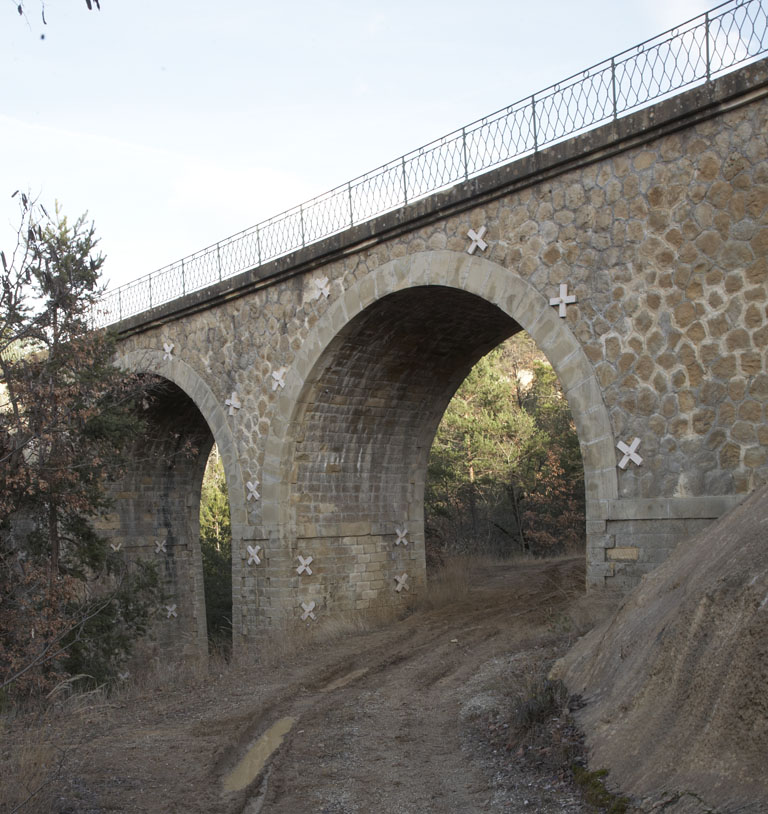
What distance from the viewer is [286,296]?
47.5ft

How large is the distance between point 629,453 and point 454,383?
6.37 m

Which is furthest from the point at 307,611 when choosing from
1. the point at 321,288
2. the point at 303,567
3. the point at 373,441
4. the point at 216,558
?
the point at 216,558

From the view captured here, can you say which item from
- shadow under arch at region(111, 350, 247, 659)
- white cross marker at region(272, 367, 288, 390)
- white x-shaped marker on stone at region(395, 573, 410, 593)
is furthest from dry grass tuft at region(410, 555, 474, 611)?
shadow under arch at region(111, 350, 247, 659)

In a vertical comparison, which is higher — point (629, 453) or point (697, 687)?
point (629, 453)

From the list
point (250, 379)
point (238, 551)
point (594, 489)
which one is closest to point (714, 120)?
point (594, 489)

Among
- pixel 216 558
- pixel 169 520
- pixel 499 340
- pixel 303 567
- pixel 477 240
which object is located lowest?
pixel 216 558

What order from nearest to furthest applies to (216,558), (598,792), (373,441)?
(598,792) → (373,441) → (216,558)

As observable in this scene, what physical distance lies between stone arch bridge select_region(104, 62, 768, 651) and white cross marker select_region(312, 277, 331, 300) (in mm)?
28

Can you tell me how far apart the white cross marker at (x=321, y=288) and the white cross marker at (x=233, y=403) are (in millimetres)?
2596

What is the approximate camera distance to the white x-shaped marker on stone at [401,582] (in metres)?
15.6

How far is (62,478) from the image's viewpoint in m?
12.8

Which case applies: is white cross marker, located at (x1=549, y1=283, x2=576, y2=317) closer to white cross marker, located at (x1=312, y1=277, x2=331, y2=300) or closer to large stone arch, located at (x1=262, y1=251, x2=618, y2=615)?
large stone arch, located at (x1=262, y1=251, x2=618, y2=615)

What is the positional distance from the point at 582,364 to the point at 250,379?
6829mm

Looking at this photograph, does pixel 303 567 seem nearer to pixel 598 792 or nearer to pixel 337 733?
pixel 337 733
